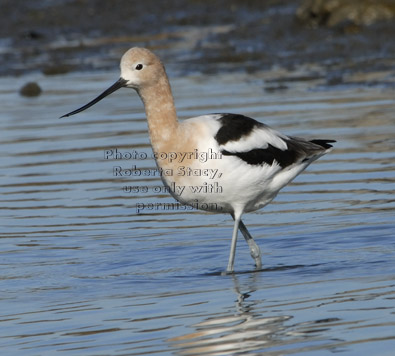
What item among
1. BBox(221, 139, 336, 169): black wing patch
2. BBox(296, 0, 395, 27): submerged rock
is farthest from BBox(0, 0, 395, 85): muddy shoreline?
BBox(221, 139, 336, 169): black wing patch

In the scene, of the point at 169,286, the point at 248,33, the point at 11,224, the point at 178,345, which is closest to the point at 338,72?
the point at 248,33

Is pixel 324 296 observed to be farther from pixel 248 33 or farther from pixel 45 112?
pixel 248 33

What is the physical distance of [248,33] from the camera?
1719 centimetres

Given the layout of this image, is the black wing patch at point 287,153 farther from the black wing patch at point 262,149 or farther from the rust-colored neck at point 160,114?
the rust-colored neck at point 160,114

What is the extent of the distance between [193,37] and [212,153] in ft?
37.4

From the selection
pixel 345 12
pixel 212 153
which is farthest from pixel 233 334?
pixel 345 12

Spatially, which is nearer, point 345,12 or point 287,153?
point 287,153

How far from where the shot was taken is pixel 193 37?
1773cm

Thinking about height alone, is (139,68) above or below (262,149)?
above

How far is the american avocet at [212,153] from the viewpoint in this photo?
6.54 meters

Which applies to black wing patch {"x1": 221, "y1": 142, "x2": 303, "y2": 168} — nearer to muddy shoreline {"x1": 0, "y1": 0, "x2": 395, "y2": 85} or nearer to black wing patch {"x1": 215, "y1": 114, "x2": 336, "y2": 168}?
black wing patch {"x1": 215, "y1": 114, "x2": 336, "y2": 168}

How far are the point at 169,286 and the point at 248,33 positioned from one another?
11.3m

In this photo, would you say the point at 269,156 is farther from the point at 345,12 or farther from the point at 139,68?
the point at 345,12

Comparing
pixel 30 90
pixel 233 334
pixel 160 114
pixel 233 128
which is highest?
pixel 30 90
